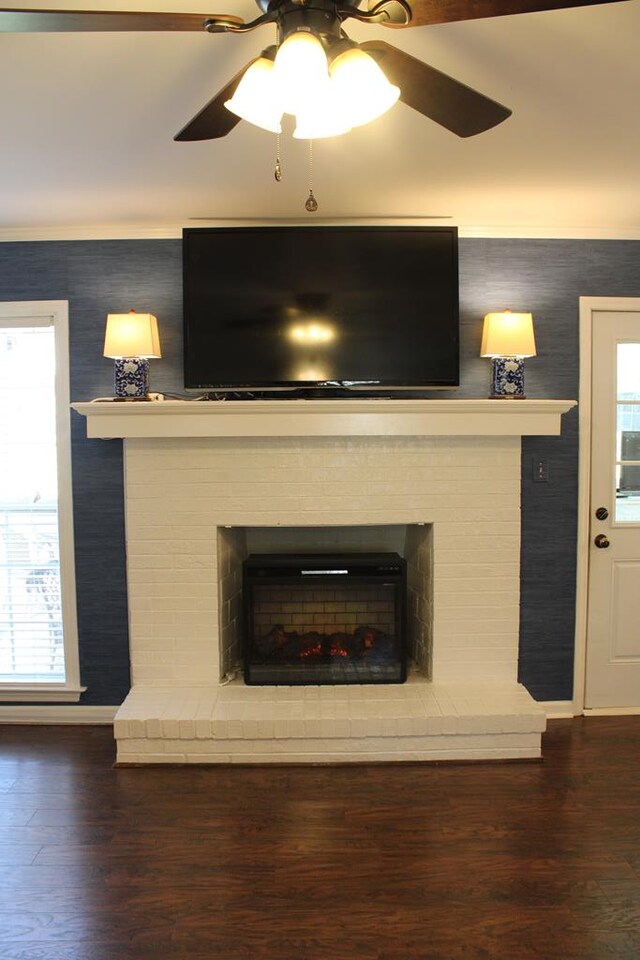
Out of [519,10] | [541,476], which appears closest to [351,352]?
[541,476]

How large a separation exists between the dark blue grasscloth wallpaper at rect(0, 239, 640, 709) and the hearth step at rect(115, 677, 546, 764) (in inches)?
18.9

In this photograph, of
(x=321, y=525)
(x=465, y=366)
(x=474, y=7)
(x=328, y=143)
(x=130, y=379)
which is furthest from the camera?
(x=465, y=366)

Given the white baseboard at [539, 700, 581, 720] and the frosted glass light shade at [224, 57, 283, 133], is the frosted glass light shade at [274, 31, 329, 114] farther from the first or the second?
the white baseboard at [539, 700, 581, 720]

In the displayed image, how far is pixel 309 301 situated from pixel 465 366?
0.86 metres

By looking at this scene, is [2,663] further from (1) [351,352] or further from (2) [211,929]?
(1) [351,352]

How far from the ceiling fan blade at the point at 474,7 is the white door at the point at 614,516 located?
2341 millimetres

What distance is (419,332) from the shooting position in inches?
115

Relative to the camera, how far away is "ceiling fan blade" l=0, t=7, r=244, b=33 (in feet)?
3.50

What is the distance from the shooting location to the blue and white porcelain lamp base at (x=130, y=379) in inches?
116

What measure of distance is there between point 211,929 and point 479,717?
4.64ft

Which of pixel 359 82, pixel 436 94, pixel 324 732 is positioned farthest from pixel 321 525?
pixel 359 82

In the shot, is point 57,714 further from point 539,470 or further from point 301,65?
point 301,65

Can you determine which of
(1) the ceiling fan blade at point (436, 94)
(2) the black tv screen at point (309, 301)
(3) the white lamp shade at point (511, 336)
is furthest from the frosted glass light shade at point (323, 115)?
(3) the white lamp shade at point (511, 336)

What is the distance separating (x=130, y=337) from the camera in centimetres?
289
